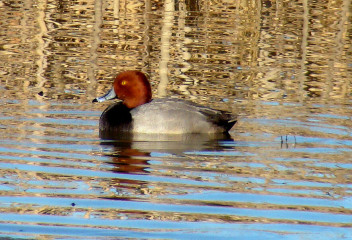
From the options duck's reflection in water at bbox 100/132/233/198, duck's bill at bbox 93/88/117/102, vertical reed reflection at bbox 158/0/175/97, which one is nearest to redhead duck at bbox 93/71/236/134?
duck's reflection in water at bbox 100/132/233/198

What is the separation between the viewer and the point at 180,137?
29.6 ft

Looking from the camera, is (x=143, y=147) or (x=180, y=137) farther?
(x=180, y=137)

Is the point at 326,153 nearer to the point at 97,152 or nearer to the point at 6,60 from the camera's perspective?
the point at 97,152

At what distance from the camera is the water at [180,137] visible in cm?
594

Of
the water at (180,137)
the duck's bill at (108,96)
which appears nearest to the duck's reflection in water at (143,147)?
the water at (180,137)

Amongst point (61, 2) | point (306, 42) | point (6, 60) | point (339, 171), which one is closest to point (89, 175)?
point (339, 171)

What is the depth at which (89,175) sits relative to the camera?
23.4 feet

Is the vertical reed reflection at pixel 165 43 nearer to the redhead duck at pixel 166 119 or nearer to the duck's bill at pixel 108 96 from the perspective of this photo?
the duck's bill at pixel 108 96

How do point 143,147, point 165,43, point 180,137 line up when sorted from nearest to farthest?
point 143,147, point 180,137, point 165,43

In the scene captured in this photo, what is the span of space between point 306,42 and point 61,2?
5.30 m

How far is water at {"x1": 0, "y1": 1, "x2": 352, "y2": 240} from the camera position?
594 cm

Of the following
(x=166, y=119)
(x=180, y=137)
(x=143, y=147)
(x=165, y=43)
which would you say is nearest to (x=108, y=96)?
(x=166, y=119)

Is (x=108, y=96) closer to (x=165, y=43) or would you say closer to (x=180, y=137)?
(x=180, y=137)

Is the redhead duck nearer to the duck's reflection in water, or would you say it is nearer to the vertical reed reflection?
the duck's reflection in water
